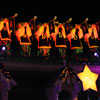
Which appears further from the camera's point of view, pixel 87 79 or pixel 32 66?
pixel 32 66

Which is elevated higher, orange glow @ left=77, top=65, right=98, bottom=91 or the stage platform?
the stage platform

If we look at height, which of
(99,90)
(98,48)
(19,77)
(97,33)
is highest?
(97,33)

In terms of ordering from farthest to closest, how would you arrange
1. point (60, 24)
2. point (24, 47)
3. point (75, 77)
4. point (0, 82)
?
point (60, 24) < point (24, 47) < point (75, 77) < point (0, 82)

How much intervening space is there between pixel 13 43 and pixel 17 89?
16.5 feet

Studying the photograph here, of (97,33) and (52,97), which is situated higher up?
(97,33)

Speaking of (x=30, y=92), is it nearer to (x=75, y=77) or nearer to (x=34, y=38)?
(x=75, y=77)

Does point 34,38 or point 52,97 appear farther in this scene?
point 34,38

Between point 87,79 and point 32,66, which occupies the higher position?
point 32,66

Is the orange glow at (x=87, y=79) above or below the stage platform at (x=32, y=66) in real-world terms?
below

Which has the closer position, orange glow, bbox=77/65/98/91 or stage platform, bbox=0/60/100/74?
orange glow, bbox=77/65/98/91

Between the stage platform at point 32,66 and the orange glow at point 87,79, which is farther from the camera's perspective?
the stage platform at point 32,66

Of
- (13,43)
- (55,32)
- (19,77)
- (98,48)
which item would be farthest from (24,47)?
(98,48)

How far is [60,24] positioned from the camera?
1498 cm

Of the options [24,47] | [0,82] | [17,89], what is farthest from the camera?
[24,47]
